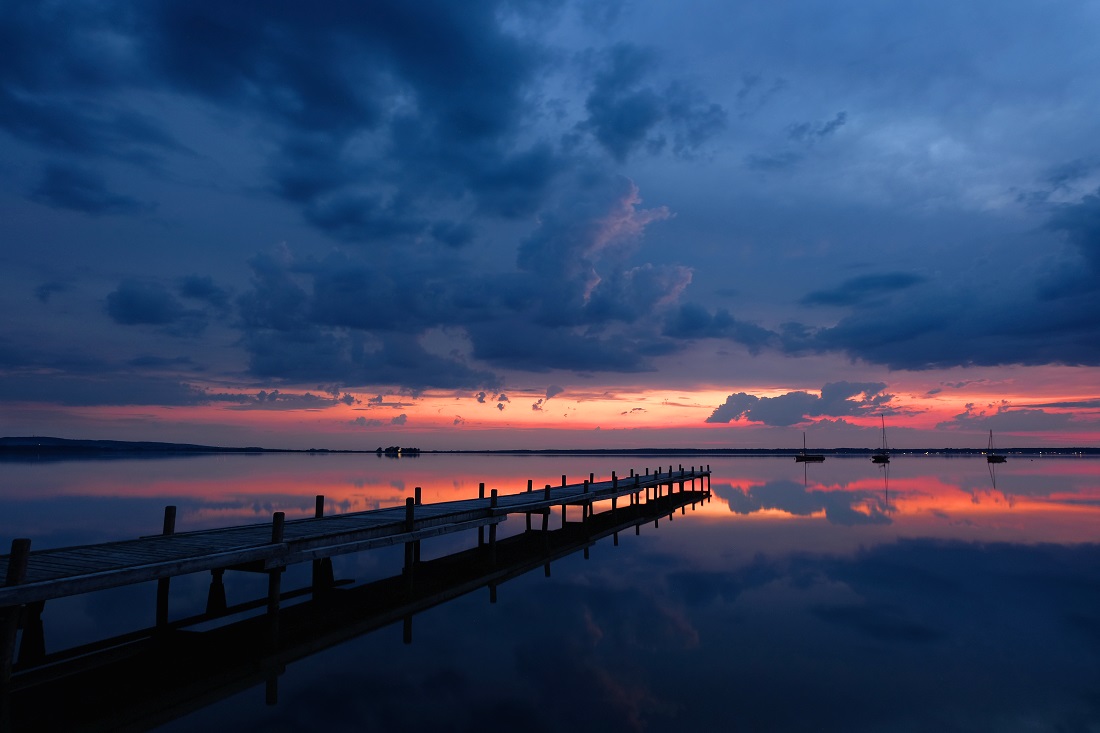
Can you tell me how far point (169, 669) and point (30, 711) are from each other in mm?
2056

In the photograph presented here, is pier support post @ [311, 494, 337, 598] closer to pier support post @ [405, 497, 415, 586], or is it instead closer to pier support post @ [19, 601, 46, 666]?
pier support post @ [405, 497, 415, 586]

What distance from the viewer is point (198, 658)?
37.9 ft

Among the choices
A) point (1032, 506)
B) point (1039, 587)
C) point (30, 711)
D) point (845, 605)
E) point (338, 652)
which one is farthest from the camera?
point (1032, 506)

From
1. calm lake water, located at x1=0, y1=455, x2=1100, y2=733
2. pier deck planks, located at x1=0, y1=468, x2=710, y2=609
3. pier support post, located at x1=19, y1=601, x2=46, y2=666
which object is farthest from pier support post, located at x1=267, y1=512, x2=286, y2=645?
pier support post, located at x1=19, y1=601, x2=46, y2=666

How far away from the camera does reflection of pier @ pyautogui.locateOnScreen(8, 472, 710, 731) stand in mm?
9250

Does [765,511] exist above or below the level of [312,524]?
below

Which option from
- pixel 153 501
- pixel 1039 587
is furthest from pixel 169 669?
pixel 153 501

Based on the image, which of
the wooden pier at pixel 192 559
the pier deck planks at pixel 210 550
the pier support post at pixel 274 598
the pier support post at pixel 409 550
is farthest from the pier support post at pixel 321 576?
the pier support post at pixel 274 598

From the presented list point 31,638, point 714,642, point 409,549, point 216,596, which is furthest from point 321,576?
point 714,642

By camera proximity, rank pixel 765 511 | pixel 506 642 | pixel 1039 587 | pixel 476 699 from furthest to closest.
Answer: pixel 765 511
pixel 1039 587
pixel 506 642
pixel 476 699

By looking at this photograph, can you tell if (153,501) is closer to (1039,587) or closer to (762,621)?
(762,621)

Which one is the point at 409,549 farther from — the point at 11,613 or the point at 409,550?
the point at 11,613

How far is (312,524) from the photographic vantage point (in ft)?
56.5

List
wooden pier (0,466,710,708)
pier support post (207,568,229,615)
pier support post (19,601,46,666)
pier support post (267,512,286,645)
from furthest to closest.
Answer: pier support post (207,568,229,615) < pier support post (19,601,46,666) < pier support post (267,512,286,645) < wooden pier (0,466,710,708)
